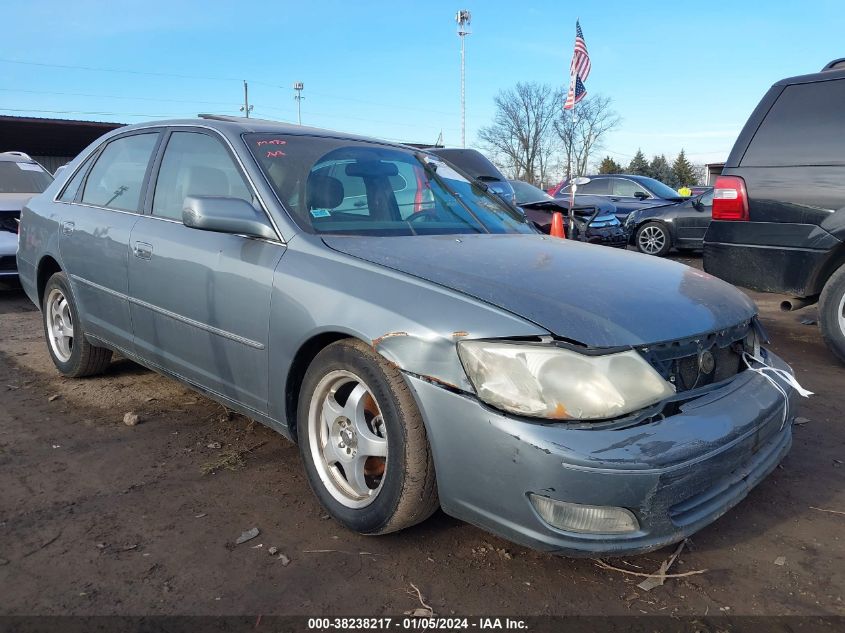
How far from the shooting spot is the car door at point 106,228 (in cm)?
364

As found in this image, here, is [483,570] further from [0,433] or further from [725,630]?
[0,433]

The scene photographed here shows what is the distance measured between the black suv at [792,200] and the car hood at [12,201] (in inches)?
303

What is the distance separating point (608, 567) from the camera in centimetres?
231

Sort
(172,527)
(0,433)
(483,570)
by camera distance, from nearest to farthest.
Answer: (483,570) < (172,527) < (0,433)

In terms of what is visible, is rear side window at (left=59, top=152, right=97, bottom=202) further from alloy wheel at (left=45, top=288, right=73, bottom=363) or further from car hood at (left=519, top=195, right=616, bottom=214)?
car hood at (left=519, top=195, right=616, bottom=214)

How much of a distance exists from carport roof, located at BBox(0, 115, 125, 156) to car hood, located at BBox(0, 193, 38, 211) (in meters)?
13.0

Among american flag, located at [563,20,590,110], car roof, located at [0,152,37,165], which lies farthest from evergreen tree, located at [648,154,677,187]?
car roof, located at [0,152,37,165]

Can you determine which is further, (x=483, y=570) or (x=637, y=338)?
(x=483, y=570)

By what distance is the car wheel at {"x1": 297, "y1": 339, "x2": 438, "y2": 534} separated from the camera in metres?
2.23

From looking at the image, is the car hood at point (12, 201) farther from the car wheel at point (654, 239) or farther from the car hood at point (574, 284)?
the car wheel at point (654, 239)

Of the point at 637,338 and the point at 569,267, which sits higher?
the point at 569,267

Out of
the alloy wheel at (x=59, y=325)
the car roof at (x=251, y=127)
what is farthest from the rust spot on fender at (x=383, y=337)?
the alloy wheel at (x=59, y=325)

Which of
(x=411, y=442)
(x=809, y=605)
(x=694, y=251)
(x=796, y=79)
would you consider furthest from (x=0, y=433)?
(x=694, y=251)

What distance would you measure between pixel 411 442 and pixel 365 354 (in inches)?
14.0
